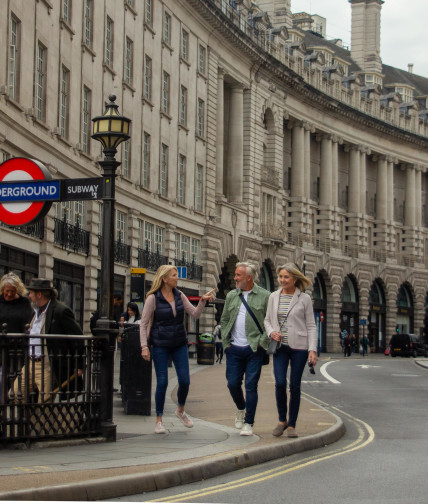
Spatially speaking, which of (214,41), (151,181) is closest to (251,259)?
(214,41)

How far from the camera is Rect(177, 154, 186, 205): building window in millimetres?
51312

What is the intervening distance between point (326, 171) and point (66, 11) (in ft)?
143

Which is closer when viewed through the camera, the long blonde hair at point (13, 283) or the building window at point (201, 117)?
the long blonde hair at point (13, 283)

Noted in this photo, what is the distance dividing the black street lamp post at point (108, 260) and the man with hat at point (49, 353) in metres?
0.34

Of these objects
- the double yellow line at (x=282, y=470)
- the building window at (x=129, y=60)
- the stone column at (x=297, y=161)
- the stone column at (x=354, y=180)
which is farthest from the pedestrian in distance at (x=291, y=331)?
the stone column at (x=354, y=180)

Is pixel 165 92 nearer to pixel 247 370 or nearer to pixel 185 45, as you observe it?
pixel 185 45

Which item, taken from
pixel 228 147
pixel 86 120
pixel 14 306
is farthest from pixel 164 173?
pixel 14 306

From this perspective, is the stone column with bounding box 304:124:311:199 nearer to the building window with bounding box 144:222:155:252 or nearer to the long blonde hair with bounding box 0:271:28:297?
the building window with bounding box 144:222:155:252

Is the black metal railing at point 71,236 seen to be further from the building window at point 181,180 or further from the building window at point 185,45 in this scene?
the building window at point 185,45

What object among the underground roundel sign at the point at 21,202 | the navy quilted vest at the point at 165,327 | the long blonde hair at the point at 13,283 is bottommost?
the navy quilted vest at the point at 165,327

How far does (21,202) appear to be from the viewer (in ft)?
38.6

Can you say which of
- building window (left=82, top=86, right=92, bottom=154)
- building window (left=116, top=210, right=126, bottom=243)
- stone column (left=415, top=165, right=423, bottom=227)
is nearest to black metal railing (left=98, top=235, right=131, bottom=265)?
building window (left=116, top=210, right=126, bottom=243)

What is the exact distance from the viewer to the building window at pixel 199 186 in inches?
2132

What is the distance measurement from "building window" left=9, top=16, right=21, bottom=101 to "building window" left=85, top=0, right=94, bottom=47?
7484 mm
